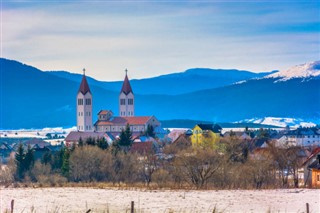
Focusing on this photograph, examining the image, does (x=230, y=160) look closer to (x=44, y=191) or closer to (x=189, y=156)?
(x=189, y=156)

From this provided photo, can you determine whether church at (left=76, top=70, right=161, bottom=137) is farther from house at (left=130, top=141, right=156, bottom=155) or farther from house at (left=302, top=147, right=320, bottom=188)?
house at (left=302, top=147, right=320, bottom=188)

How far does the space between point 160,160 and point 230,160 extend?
20.8 feet

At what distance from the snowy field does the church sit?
104 metres

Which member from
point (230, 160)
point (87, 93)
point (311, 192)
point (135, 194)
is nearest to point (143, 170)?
point (230, 160)

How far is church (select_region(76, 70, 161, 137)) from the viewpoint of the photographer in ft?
513

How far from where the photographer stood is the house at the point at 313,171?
53.1 metres

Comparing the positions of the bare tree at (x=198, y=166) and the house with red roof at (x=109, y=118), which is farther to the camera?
the house with red roof at (x=109, y=118)

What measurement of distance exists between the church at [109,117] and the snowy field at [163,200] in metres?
104

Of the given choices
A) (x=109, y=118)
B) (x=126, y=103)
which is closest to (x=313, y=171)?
(x=109, y=118)

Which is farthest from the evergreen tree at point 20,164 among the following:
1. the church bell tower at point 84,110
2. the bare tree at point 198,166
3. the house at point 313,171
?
the church bell tower at point 84,110

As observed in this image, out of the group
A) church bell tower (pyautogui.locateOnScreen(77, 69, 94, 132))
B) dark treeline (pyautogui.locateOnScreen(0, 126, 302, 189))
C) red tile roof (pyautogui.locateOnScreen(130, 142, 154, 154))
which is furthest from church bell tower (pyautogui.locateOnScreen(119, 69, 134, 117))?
dark treeline (pyautogui.locateOnScreen(0, 126, 302, 189))

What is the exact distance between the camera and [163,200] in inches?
1640

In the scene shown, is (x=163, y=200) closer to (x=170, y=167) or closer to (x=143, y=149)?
(x=170, y=167)

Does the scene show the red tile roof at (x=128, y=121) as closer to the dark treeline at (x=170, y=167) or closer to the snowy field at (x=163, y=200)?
the dark treeline at (x=170, y=167)
